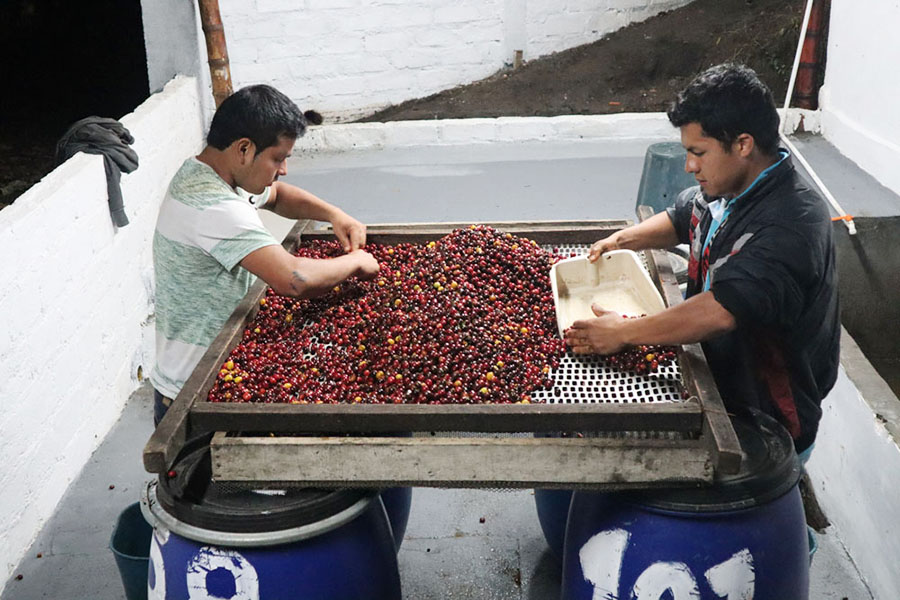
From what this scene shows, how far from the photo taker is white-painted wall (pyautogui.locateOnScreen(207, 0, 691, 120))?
709cm

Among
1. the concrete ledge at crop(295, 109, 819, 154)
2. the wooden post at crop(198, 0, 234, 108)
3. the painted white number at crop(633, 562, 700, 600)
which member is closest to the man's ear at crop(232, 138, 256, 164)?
the painted white number at crop(633, 562, 700, 600)

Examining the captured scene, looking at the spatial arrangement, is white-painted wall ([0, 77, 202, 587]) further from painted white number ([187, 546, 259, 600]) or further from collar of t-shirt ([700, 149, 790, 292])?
collar of t-shirt ([700, 149, 790, 292])

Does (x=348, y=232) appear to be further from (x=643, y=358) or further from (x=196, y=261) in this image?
(x=643, y=358)

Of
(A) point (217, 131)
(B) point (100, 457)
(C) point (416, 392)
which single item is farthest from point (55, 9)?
(C) point (416, 392)

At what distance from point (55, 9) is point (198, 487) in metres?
11.5

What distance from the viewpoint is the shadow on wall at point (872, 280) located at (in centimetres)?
457

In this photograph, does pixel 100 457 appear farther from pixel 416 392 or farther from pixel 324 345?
pixel 416 392

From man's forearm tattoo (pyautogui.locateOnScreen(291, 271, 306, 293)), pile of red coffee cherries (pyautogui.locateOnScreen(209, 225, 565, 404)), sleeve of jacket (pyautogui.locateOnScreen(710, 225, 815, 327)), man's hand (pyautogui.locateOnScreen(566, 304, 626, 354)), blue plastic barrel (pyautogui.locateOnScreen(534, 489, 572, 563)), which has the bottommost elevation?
blue plastic barrel (pyautogui.locateOnScreen(534, 489, 572, 563))

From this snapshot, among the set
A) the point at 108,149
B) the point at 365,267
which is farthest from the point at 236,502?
the point at 108,149

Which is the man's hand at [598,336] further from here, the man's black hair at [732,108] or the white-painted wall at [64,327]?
the white-painted wall at [64,327]

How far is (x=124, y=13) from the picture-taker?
1137 cm

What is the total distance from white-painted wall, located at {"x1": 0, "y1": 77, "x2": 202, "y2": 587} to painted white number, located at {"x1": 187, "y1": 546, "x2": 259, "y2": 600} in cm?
146

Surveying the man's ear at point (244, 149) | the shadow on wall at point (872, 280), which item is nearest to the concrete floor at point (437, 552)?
the man's ear at point (244, 149)

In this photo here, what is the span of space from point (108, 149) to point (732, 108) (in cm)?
300
